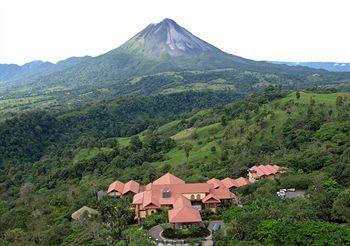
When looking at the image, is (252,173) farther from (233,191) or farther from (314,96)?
(314,96)

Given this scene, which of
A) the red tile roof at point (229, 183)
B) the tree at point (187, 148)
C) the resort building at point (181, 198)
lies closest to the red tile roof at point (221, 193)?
the resort building at point (181, 198)

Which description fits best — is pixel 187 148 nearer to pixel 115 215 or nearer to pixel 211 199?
pixel 211 199

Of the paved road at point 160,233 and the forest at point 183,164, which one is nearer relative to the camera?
the paved road at point 160,233

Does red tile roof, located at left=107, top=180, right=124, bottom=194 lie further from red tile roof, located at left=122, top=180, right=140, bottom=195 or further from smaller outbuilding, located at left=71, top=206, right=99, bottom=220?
smaller outbuilding, located at left=71, top=206, right=99, bottom=220

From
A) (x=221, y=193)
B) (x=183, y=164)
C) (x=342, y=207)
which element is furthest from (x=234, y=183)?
(x=183, y=164)

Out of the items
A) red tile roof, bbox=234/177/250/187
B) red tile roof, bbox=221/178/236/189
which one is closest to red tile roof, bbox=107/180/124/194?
red tile roof, bbox=221/178/236/189

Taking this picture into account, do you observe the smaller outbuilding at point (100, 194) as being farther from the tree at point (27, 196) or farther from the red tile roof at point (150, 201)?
the tree at point (27, 196)

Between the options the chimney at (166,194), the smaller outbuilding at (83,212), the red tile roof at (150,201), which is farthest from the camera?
the chimney at (166,194)
